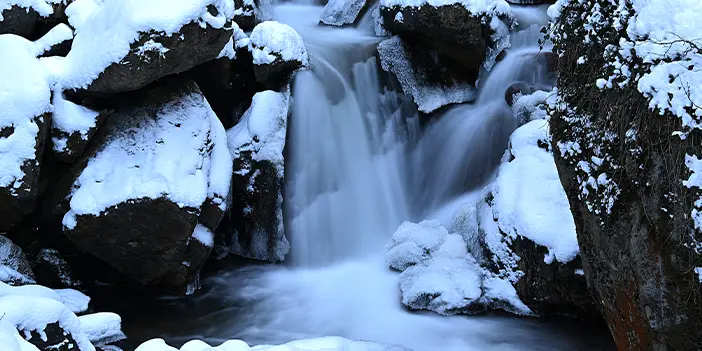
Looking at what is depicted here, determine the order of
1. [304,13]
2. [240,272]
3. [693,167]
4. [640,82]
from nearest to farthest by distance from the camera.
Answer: [693,167] → [640,82] → [240,272] → [304,13]

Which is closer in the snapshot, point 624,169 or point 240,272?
point 624,169

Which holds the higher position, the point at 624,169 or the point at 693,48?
the point at 693,48

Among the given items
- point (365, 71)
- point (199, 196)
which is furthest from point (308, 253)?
point (365, 71)

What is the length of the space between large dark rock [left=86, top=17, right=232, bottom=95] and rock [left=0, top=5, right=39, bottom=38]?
1.46 m

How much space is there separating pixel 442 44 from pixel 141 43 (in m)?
4.32

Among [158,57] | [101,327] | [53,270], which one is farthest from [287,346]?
[53,270]

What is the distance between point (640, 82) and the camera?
338 cm

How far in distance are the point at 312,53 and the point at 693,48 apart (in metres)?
5.89

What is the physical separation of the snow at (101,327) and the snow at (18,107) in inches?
54.8

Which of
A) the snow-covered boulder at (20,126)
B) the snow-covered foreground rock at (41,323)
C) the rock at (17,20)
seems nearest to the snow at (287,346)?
the snow-covered foreground rock at (41,323)

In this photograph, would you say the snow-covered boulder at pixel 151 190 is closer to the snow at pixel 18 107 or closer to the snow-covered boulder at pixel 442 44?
the snow at pixel 18 107

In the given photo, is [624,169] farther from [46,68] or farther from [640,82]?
[46,68]

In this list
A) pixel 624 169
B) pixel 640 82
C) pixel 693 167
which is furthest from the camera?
pixel 624 169

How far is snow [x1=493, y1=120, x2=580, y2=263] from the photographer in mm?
5812
